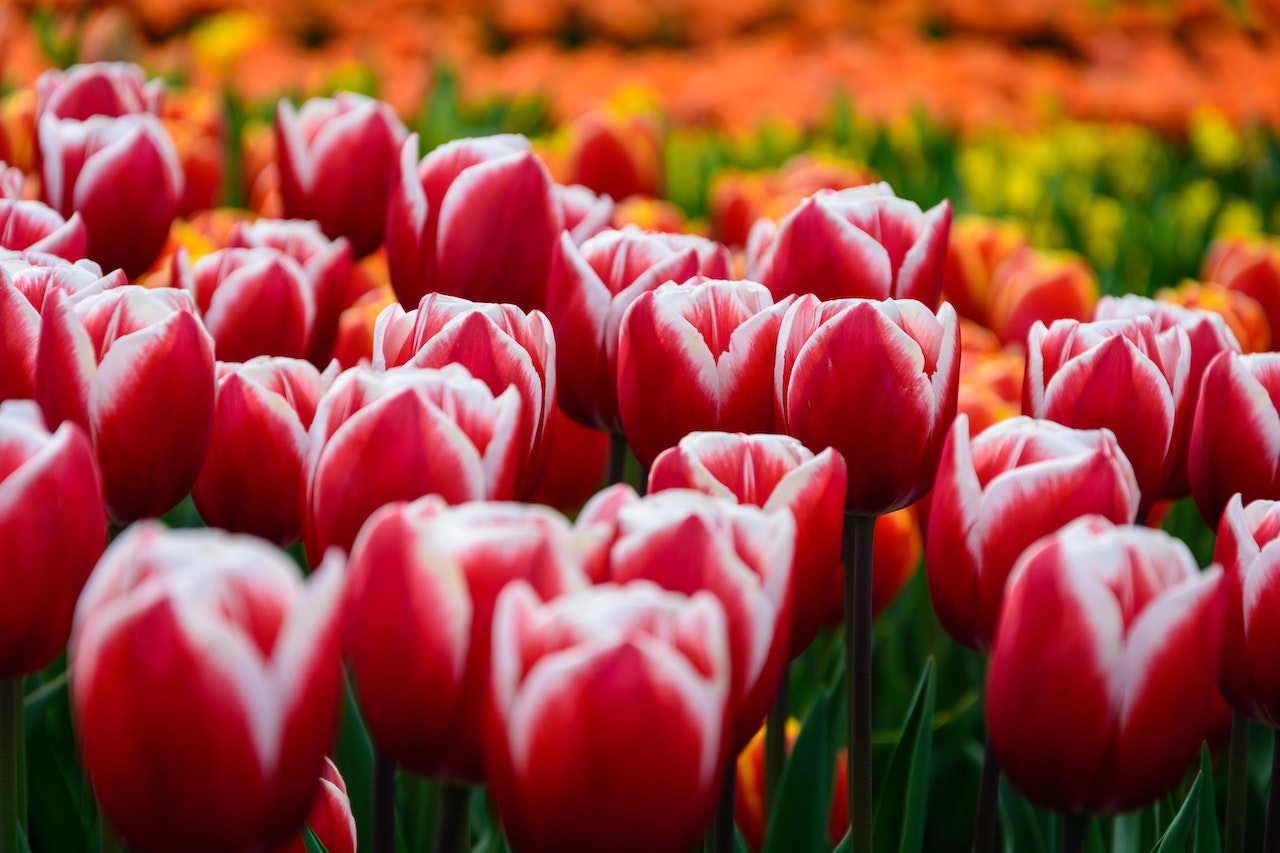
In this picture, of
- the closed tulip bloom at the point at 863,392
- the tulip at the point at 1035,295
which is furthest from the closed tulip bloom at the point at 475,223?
the tulip at the point at 1035,295

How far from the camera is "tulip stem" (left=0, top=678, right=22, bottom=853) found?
72 centimetres

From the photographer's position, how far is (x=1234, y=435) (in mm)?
944

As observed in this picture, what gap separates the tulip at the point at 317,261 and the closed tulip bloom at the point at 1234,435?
721 mm

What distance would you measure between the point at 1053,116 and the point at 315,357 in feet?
18.0

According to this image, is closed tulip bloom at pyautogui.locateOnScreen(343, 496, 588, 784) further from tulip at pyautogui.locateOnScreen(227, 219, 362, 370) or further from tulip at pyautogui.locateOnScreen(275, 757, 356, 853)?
tulip at pyautogui.locateOnScreen(227, 219, 362, 370)

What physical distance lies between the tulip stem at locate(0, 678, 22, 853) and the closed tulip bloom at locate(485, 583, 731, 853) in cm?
31

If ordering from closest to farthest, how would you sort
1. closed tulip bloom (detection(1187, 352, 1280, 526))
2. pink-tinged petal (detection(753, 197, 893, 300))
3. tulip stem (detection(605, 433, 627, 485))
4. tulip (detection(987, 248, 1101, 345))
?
closed tulip bloom (detection(1187, 352, 1280, 526))
pink-tinged petal (detection(753, 197, 893, 300))
tulip stem (detection(605, 433, 627, 485))
tulip (detection(987, 248, 1101, 345))

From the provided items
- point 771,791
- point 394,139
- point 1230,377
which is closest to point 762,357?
point 1230,377

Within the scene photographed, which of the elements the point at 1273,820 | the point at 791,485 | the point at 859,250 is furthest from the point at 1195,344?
the point at 791,485

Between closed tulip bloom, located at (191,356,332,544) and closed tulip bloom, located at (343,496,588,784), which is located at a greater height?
closed tulip bloom, located at (343,496,588,784)

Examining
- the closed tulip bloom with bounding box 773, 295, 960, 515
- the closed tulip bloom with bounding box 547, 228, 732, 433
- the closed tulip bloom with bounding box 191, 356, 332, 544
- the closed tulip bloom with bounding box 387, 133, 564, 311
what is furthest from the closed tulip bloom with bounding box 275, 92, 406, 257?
the closed tulip bloom with bounding box 773, 295, 960, 515

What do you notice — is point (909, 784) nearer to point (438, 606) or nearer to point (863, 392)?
point (863, 392)

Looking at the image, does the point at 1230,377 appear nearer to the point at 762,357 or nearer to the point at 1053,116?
the point at 762,357

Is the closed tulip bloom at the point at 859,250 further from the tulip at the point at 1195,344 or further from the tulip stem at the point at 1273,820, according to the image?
the tulip stem at the point at 1273,820
